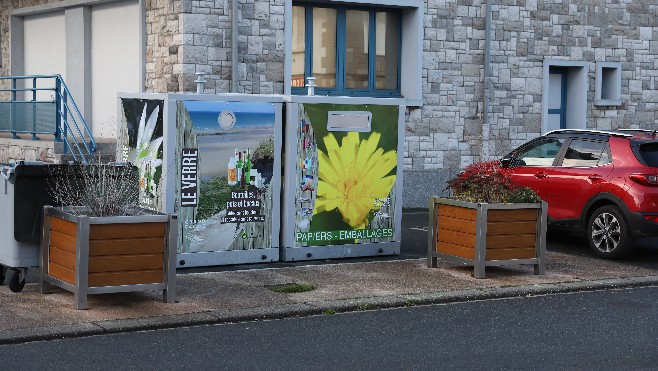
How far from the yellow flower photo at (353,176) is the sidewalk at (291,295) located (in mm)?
650

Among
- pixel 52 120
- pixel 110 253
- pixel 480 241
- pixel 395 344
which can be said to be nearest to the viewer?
pixel 395 344

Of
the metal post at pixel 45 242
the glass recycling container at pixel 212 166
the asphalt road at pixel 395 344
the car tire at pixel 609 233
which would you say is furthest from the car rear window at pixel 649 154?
the metal post at pixel 45 242

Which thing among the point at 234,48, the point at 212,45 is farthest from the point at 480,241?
the point at 212,45

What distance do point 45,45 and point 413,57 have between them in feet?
23.7

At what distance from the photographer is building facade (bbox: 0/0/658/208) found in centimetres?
1753

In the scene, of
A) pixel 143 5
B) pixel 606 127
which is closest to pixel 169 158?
pixel 143 5

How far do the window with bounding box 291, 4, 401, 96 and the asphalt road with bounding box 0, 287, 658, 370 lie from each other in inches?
346

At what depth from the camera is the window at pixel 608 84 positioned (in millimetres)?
21766

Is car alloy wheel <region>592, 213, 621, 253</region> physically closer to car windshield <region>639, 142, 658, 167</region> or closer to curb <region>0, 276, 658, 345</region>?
car windshield <region>639, 142, 658, 167</region>

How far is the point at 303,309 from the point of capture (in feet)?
33.3

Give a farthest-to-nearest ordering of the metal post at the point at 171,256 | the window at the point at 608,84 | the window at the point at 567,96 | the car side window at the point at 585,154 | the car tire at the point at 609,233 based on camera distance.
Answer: the window at the point at 608,84, the window at the point at 567,96, the car side window at the point at 585,154, the car tire at the point at 609,233, the metal post at the point at 171,256

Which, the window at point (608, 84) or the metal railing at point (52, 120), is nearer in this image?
the metal railing at point (52, 120)

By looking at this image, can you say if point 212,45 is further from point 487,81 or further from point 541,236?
point 541,236

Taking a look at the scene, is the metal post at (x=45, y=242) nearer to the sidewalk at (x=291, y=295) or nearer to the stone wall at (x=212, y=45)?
the sidewalk at (x=291, y=295)
